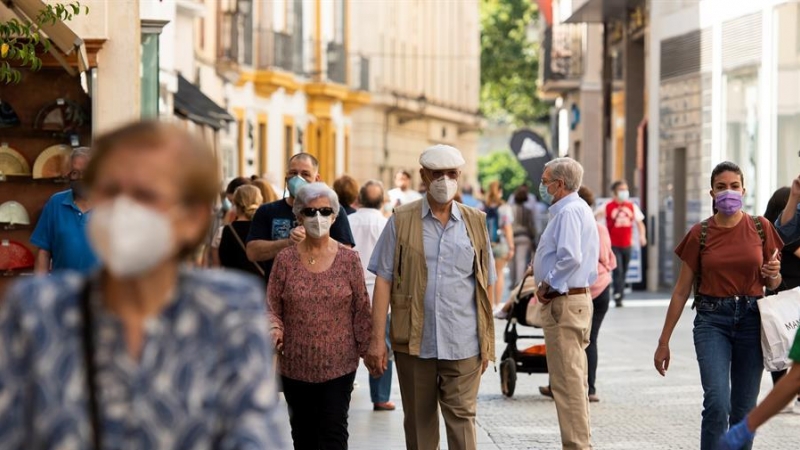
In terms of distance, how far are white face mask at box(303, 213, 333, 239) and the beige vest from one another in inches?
20.5

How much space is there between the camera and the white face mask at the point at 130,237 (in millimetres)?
3410

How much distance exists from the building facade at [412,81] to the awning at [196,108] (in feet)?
81.3

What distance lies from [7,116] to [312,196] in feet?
19.9

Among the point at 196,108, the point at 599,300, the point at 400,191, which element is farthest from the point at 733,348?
the point at 196,108

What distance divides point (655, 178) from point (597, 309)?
1951cm

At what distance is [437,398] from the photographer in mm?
9367

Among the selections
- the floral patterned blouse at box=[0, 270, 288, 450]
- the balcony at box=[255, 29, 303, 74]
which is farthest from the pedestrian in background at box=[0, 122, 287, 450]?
the balcony at box=[255, 29, 303, 74]

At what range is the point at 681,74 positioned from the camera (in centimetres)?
3138

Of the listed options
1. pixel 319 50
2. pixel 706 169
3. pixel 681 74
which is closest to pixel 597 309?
pixel 706 169

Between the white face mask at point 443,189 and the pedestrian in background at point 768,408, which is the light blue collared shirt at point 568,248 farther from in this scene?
the pedestrian in background at point 768,408

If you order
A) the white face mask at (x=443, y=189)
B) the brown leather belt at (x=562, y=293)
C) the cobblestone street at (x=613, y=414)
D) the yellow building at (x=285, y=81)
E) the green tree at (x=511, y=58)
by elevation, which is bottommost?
the cobblestone street at (x=613, y=414)

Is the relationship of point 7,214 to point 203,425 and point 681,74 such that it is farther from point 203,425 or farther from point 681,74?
point 681,74

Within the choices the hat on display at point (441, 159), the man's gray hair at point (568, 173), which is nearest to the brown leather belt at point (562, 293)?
the man's gray hair at point (568, 173)

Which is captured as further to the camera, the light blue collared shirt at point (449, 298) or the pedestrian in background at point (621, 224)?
the pedestrian in background at point (621, 224)
